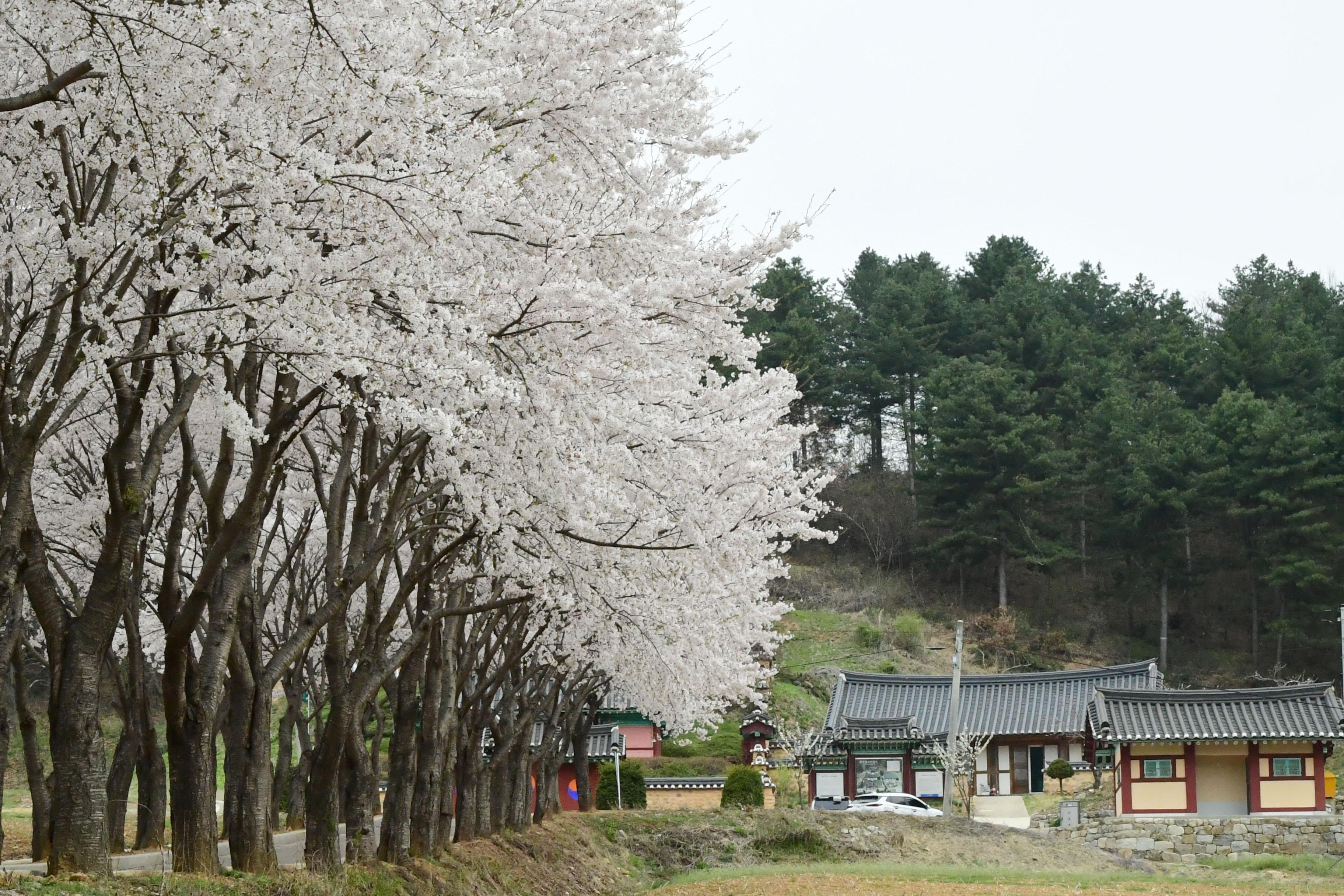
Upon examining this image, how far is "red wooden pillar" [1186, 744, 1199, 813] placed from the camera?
3209 cm

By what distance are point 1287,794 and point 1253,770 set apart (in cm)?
92

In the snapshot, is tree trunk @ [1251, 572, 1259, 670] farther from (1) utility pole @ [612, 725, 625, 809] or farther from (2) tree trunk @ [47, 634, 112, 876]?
(2) tree trunk @ [47, 634, 112, 876]

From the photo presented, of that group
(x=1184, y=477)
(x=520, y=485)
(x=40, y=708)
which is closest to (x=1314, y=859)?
(x=1184, y=477)

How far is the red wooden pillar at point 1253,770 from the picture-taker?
103 feet

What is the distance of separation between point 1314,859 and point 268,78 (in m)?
27.3

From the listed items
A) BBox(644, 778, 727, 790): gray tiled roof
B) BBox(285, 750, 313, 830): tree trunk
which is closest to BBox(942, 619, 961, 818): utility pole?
BBox(644, 778, 727, 790): gray tiled roof

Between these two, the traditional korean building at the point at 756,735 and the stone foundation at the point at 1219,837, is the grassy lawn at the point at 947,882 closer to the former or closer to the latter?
the stone foundation at the point at 1219,837

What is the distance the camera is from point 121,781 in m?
15.4

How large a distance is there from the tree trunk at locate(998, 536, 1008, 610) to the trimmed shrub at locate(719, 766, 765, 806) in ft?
70.3

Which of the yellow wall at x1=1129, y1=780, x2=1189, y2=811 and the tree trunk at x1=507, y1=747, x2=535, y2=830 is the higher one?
the tree trunk at x1=507, y1=747, x2=535, y2=830

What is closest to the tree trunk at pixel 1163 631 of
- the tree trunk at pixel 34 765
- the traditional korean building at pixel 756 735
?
the traditional korean building at pixel 756 735

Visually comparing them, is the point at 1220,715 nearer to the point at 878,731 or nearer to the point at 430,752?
the point at 878,731

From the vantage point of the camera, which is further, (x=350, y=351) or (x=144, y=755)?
(x=144, y=755)

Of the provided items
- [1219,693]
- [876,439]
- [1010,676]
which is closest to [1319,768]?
[1219,693]
